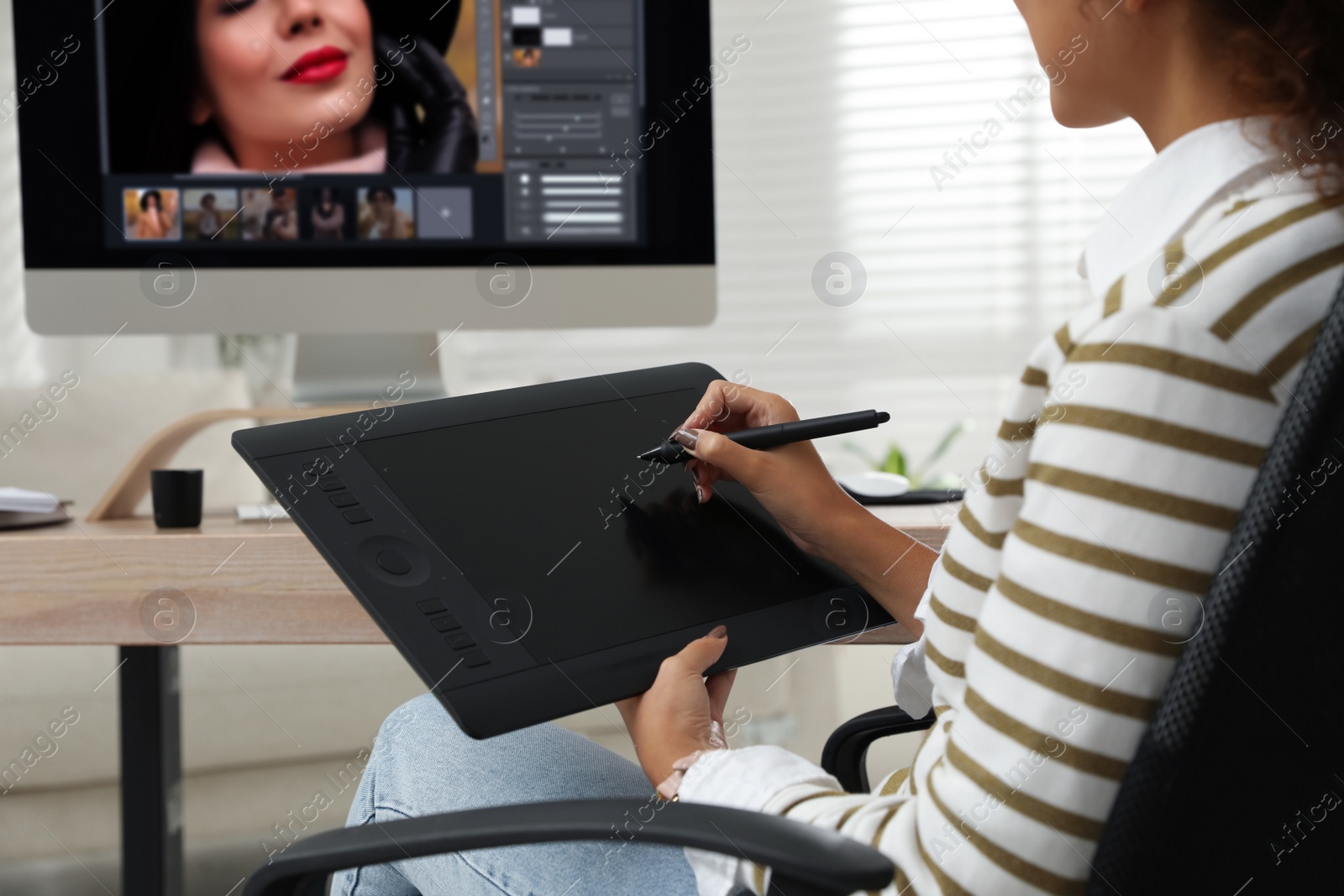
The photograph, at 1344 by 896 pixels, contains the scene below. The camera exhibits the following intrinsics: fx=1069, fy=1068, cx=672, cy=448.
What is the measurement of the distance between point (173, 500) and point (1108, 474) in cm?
86

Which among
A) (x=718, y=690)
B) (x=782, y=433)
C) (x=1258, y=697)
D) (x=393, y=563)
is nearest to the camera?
(x=1258, y=697)

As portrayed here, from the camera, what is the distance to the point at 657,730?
0.62m

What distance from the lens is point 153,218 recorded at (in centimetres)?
115

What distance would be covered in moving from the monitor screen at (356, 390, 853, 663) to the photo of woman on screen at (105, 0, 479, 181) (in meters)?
0.52

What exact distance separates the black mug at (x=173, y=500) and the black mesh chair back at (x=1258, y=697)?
0.87 metres

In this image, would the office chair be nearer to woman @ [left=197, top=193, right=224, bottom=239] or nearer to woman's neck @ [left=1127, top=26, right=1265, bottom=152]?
woman's neck @ [left=1127, top=26, right=1265, bottom=152]

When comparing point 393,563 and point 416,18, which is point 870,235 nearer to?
point 416,18

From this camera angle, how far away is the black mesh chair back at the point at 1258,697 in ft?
1.20

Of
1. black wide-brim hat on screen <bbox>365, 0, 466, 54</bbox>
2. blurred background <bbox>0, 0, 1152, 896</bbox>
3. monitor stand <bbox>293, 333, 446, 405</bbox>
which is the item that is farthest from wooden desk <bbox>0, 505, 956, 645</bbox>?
blurred background <bbox>0, 0, 1152, 896</bbox>

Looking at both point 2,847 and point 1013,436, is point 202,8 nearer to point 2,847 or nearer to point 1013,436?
point 1013,436

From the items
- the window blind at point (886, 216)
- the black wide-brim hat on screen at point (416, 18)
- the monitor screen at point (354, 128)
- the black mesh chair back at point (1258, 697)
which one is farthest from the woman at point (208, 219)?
the window blind at point (886, 216)

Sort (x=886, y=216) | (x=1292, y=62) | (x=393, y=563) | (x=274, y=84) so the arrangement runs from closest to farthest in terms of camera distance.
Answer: (x=1292, y=62) → (x=393, y=563) → (x=274, y=84) → (x=886, y=216)

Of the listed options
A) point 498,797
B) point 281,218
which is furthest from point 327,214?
point 498,797

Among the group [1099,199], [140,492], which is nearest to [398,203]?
[140,492]
